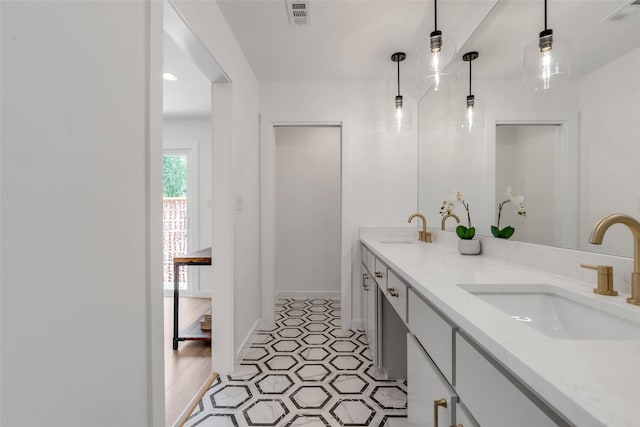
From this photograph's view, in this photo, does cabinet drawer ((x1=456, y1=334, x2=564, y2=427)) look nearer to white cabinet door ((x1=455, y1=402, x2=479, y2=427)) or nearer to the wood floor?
white cabinet door ((x1=455, y1=402, x2=479, y2=427))

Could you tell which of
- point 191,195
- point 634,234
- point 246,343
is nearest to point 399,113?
point 634,234

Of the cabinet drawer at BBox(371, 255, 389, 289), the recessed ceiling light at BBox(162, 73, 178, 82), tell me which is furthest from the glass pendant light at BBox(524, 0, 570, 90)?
the recessed ceiling light at BBox(162, 73, 178, 82)

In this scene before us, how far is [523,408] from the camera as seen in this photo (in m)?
0.55

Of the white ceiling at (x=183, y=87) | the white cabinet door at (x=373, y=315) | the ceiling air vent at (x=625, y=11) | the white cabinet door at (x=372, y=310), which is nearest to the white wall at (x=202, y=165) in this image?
the white ceiling at (x=183, y=87)

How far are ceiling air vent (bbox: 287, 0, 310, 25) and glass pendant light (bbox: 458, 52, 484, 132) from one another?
1022mm

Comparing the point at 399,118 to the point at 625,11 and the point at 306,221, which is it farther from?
the point at 306,221

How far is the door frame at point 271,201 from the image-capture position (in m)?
2.98

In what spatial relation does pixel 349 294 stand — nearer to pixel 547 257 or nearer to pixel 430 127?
pixel 430 127

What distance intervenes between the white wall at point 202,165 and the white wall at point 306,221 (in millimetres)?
1032

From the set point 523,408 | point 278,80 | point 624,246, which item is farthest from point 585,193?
point 278,80

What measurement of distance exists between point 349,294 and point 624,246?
7.36ft

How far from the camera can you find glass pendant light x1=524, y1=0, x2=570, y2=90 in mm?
1137

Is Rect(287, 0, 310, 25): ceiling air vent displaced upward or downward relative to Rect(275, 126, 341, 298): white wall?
upward

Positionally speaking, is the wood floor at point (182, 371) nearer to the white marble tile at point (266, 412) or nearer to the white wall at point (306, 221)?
the white marble tile at point (266, 412)
